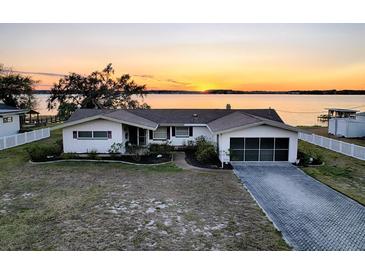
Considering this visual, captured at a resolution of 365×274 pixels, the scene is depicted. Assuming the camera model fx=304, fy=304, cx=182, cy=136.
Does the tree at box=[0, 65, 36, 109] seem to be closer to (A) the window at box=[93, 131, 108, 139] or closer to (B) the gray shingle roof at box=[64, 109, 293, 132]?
(B) the gray shingle roof at box=[64, 109, 293, 132]

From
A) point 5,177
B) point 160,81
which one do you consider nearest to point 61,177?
point 5,177

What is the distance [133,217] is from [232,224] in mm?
2904

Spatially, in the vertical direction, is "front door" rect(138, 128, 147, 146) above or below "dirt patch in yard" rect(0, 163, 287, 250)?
above

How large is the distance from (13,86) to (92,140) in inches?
856

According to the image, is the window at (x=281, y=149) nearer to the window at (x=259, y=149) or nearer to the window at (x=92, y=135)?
the window at (x=259, y=149)

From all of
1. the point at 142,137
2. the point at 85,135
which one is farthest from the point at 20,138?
the point at 142,137

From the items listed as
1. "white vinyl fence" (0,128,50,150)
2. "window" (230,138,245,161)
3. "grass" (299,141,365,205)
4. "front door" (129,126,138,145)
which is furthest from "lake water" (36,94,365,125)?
"window" (230,138,245,161)

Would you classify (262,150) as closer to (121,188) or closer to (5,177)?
(121,188)

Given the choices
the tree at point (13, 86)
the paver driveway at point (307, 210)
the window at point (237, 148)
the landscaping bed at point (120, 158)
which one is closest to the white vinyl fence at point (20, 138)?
the landscaping bed at point (120, 158)

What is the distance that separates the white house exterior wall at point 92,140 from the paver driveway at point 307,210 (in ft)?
25.5

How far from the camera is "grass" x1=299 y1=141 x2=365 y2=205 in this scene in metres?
11.8

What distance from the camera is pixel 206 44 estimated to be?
19.2 m

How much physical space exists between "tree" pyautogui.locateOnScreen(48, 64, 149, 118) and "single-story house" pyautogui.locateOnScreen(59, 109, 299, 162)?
12.3m

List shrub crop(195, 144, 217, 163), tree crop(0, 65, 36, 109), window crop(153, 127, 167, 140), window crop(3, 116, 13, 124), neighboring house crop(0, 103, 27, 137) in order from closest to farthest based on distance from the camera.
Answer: shrub crop(195, 144, 217, 163), window crop(153, 127, 167, 140), neighboring house crop(0, 103, 27, 137), window crop(3, 116, 13, 124), tree crop(0, 65, 36, 109)
